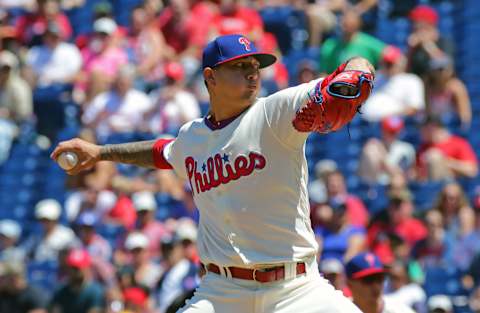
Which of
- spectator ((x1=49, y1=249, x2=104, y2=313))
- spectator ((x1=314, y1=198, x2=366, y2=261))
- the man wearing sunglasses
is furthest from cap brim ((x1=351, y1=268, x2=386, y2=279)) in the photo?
spectator ((x1=49, y1=249, x2=104, y2=313))

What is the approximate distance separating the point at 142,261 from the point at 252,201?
16.0 ft

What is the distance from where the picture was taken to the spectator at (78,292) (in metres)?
9.47

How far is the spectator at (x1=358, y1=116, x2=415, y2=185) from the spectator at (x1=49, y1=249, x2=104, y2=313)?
2641 millimetres

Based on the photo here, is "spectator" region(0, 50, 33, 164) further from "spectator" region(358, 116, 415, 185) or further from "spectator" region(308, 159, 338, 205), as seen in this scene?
"spectator" region(358, 116, 415, 185)

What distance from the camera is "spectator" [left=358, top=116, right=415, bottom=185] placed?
10328mm

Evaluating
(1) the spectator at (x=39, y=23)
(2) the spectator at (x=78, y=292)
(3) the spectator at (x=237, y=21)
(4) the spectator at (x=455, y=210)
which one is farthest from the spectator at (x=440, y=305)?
(1) the spectator at (x=39, y=23)

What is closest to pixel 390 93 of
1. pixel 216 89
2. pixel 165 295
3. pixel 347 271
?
pixel 165 295

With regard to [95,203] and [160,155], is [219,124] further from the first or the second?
[95,203]

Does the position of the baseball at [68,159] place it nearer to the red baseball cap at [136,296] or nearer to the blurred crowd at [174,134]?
the blurred crowd at [174,134]

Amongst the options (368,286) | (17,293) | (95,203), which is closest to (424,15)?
(95,203)

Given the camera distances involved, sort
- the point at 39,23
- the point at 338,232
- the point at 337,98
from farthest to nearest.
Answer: the point at 39,23 < the point at 338,232 < the point at 337,98

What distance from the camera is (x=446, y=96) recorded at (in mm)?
10812

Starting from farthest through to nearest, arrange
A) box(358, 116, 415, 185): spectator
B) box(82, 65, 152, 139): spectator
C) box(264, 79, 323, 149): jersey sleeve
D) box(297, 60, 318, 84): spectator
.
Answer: box(82, 65, 152, 139): spectator, box(297, 60, 318, 84): spectator, box(358, 116, 415, 185): spectator, box(264, 79, 323, 149): jersey sleeve

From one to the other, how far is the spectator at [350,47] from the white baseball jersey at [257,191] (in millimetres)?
6248
